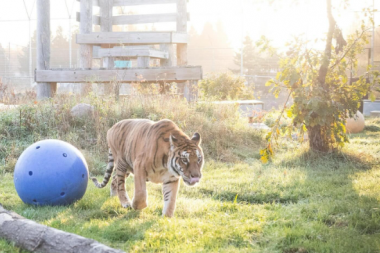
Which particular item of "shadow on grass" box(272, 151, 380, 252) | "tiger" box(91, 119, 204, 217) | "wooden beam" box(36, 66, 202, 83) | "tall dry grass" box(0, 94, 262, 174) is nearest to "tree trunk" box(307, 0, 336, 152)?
"shadow on grass" box(272, 151, 380, 252)

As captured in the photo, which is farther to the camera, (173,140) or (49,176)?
(49,176)

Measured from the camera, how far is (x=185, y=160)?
4.98 meters

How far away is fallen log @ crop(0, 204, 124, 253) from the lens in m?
3.65

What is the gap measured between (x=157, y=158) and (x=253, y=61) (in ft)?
115

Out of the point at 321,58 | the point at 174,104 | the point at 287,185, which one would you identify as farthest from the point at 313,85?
the point at 174,104

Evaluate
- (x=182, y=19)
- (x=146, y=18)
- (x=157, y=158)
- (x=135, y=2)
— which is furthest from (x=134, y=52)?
(x=157, y=158)

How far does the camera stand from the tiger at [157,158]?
16.5 feet

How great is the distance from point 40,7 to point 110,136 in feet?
25.2

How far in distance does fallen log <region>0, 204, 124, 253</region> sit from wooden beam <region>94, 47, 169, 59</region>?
8670mm

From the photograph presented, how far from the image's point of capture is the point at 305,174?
25.8 ft

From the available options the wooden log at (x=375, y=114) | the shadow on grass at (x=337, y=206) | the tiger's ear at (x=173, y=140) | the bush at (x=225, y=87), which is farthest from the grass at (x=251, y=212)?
the wooden log at (x=375, y=114)

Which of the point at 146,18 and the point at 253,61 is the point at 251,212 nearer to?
the point at 146,18

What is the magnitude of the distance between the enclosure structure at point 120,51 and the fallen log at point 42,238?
23.7ft

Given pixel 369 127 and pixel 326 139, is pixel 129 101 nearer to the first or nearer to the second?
pixel 326 139
